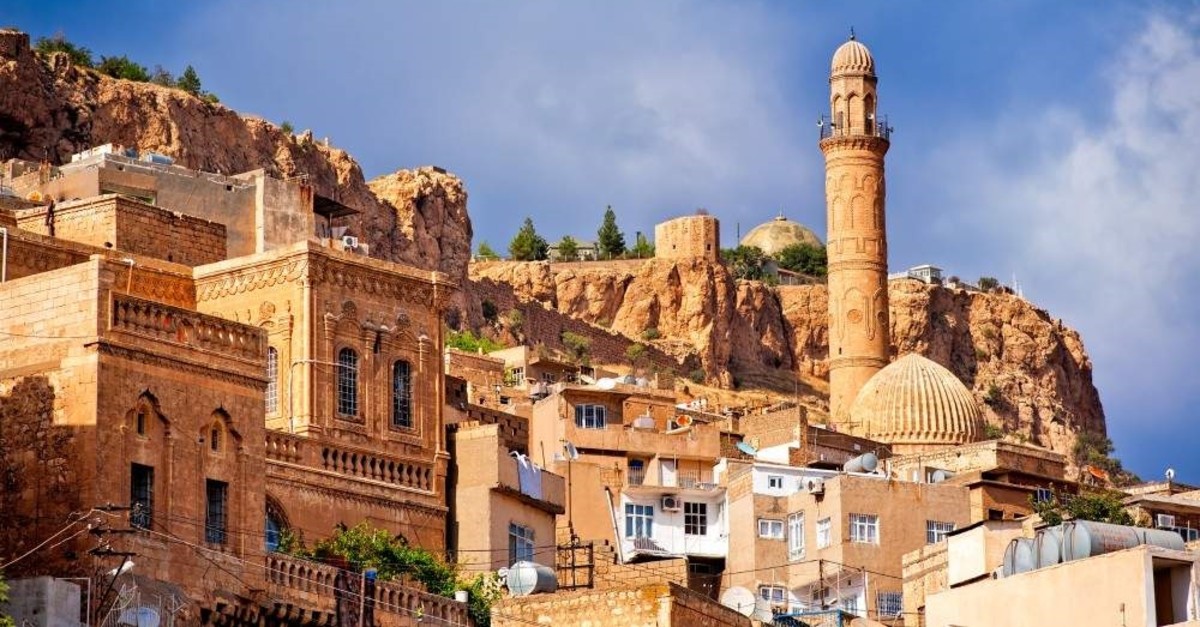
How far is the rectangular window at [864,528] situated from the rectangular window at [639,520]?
4.03m

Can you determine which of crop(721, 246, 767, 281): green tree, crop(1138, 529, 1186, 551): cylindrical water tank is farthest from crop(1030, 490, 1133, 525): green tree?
→ crop(721, 246, 767, 281): green tree

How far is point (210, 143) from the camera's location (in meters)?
75.1

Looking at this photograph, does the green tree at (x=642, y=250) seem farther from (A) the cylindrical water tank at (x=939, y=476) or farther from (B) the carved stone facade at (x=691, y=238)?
(A) the cylindrical water tank at (x=939, y=476)

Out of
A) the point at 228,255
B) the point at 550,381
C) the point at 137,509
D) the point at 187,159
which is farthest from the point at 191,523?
the point at 187,159

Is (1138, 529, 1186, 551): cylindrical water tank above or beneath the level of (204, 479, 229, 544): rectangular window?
beneath

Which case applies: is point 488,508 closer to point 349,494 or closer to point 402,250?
point 349,494

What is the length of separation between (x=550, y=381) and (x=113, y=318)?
32306mm

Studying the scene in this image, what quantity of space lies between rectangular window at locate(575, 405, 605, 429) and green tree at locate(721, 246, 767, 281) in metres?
54.3

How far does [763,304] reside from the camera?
102 metres

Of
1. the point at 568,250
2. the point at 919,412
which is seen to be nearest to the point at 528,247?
the point at 568,250

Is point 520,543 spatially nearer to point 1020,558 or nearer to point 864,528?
point 864,528

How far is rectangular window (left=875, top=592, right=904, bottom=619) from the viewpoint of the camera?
4566cm

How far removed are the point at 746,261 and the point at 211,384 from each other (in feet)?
265

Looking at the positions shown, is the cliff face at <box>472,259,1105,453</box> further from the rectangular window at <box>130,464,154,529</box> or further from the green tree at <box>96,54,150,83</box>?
the rectangular window at <box>130,464,154,529</box>
